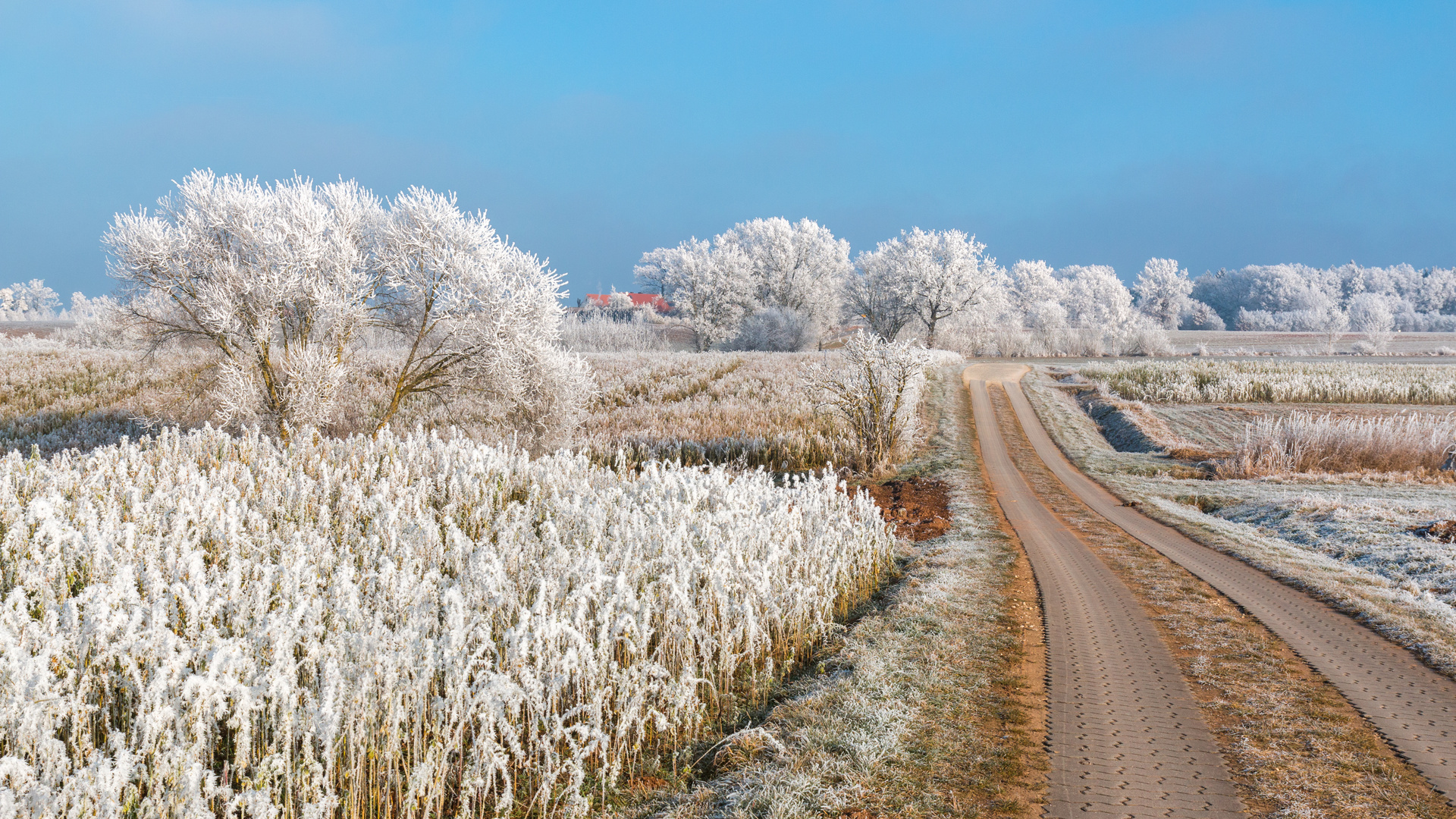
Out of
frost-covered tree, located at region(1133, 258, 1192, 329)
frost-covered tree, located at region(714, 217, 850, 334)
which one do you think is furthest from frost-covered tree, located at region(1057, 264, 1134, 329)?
frost-covered tree, located at region(714, 217, 850, 334)

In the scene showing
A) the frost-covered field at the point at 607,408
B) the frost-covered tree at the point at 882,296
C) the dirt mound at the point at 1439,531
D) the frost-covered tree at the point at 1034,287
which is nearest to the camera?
the dirt mound at the point at 1439,531

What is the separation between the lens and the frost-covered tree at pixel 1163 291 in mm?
98363

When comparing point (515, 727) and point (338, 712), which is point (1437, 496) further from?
point (338, 712)

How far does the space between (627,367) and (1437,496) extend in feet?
89.2

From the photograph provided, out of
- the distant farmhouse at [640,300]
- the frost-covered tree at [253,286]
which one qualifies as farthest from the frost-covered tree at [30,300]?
the frost-covered tree at [253,286]

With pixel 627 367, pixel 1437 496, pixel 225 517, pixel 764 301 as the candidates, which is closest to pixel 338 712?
pixel 225 517

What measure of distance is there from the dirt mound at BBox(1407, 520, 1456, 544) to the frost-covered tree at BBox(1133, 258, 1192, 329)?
10074cm

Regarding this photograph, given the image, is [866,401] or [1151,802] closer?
[1151,802]

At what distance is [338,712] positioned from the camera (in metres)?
2.71

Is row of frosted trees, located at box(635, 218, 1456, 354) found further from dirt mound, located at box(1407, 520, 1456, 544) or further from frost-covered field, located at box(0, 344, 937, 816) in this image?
frost-covered field, located at box(0, 344, 937, 816)

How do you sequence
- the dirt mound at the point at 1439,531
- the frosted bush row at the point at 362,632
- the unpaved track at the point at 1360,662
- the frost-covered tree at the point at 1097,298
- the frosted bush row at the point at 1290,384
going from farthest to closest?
the frost-covered tree at the point at 1097,298 < the frosted bush row at the point at 1290,384 < the dirt mound at the point at 1439,531 < the unpaved track at the point at 1360,662 < the frosted bush row at the point at 362,632

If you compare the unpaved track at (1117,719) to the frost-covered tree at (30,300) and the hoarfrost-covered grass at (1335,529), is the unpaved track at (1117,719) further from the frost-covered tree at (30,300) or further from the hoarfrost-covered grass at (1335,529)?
the frost-covered tree at (30,300)

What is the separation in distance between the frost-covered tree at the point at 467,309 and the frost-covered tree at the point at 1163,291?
102944 mm

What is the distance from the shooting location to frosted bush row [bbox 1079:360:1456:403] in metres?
32.0
